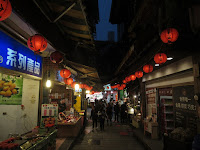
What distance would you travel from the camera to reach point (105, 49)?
28516 millimetres

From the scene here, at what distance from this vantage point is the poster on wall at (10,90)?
8102 mm

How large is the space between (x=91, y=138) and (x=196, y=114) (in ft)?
24.2

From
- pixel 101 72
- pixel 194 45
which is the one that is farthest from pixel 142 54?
pixel 101 72

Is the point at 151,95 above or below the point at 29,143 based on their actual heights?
above

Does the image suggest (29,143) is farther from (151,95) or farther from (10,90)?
(151,95)

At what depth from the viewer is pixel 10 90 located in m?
8.32

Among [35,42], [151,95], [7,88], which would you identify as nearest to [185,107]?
[151,95]

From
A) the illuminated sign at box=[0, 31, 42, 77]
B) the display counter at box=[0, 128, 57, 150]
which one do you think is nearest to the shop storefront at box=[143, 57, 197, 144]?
the display counter at box=[0, 128, 57, 150]

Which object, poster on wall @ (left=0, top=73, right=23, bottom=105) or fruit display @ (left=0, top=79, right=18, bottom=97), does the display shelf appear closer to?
poster on wall @ (left=0, top=73, right=23, bottom=105)

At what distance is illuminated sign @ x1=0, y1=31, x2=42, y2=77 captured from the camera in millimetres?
4742

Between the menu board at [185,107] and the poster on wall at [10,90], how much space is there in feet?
29.5

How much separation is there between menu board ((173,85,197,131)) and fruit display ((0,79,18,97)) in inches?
362

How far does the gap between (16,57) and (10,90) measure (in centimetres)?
376

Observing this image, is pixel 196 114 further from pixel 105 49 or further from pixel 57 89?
pixel 105 49
